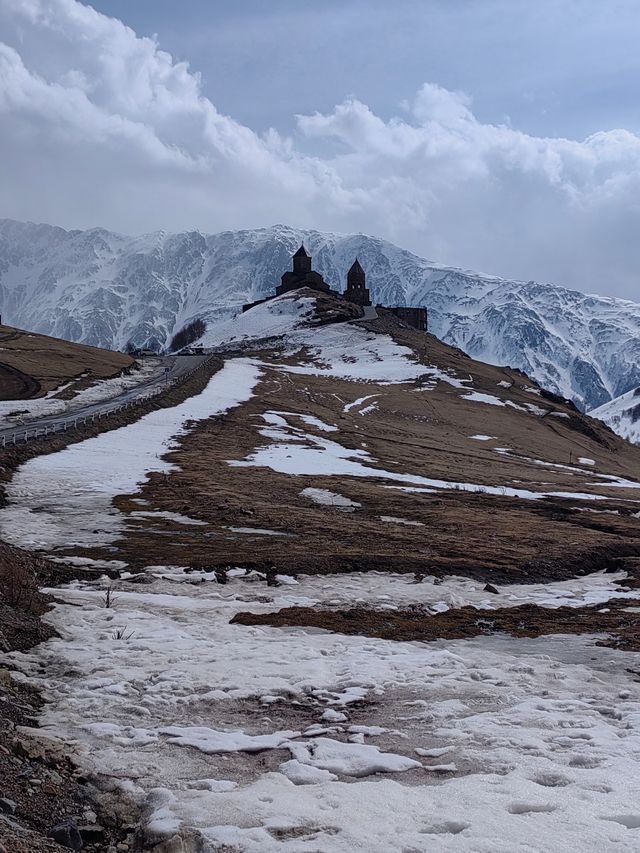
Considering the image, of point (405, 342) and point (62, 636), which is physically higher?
point (405, 342)

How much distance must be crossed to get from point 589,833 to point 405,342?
126m

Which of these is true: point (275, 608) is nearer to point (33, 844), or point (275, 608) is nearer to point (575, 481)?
point (33, 844)

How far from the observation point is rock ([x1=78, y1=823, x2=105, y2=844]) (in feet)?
22.8

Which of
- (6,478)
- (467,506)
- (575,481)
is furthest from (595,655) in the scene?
(575,481)

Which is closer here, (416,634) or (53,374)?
(416,634)

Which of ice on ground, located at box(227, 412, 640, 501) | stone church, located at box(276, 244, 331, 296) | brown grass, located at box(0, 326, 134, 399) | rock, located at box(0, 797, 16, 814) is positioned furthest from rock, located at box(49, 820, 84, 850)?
stone church, located at box(276, 244, 331, 296)

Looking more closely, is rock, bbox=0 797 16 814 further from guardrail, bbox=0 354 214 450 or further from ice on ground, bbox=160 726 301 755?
guardrail, bbox=0 354 214 450

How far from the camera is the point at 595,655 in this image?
13.3 metres

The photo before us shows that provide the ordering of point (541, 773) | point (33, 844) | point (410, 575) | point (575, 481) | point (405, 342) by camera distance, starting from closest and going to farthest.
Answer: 1. point (33, 844)
2. point (541, 773)
3. point (410, 575)
4. point (575, 481)
5. point (405, 342)

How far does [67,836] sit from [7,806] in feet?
2.13

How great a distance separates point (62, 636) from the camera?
1261cm

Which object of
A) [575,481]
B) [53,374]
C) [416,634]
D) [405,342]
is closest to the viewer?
[416,634]

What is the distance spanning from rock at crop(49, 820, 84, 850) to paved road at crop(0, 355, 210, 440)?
3623 centimetres

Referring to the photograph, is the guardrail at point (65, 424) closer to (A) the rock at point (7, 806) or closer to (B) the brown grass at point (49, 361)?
(B) the brown grass at point (49, 361)
